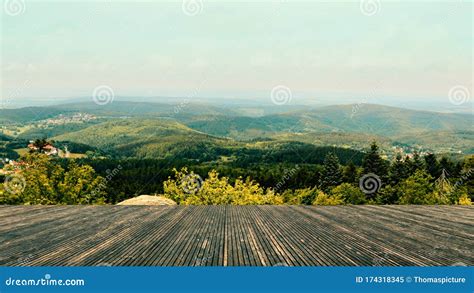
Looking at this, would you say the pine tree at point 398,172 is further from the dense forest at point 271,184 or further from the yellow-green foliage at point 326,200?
the yellow-green foliage at point 326,200

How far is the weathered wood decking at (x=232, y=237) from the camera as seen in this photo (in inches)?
493

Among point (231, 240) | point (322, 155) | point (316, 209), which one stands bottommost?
point (322, 155)

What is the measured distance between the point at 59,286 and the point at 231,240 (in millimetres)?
7005

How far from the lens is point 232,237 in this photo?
51.8 ft

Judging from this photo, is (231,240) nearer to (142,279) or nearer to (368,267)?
(142,279)

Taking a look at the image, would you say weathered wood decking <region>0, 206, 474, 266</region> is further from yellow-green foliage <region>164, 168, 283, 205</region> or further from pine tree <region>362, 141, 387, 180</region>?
pine tree <region>362, 141, 387, 180</region>

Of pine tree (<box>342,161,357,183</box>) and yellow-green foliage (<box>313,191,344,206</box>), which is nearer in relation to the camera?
yellow-green foliage (<box>313,191,344,206</box>)

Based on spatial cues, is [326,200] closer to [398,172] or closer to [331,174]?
[331,174]

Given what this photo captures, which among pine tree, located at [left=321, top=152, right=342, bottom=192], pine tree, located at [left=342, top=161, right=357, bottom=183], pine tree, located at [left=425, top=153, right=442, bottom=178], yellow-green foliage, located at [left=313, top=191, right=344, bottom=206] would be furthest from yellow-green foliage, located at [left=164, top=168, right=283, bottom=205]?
pine tree, located at [left=425, top=153, right=442, bottom=178]

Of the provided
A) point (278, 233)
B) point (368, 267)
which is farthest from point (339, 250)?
point (278, 233)

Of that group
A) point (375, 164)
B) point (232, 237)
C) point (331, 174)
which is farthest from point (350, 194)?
point (232, 237)

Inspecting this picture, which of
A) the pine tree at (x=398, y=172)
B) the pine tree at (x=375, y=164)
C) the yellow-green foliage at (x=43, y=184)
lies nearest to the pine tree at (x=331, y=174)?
the pine tree at (x=375, y=164)

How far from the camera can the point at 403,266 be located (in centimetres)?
1198

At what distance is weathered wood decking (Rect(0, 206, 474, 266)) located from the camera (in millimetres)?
12516
